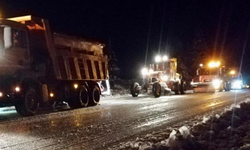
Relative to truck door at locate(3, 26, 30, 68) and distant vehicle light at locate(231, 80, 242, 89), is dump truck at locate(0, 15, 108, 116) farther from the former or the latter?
distant vehicle light at locate(231, 80, 242, 89)

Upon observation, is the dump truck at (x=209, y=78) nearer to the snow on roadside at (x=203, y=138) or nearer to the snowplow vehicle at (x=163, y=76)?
the snowplow vehicle at (x=163, y=76)

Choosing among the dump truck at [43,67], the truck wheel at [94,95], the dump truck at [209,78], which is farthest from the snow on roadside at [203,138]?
the dump truck at [209,78]

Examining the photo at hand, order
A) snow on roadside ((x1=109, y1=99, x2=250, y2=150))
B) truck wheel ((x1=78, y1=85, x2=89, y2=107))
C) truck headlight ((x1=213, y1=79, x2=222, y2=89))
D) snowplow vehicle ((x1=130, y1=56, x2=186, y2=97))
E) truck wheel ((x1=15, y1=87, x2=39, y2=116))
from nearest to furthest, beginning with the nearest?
snow on roadside ((x1=109, y1=99, x2=250, y2=150)), truck wheel ((x1=15, y1=87, x2=39, y2=116)), truck wheel ((x1=78, y1=85, x2=89, y2=107)), snowplow vehicle ((x1=130, y1=56, x2=186, y2=97)), truck headlight ((x1=213, y1=79, x2=222, y2=89))

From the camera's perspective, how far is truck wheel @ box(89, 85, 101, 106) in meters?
17.9

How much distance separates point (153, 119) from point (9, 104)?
5.23 m

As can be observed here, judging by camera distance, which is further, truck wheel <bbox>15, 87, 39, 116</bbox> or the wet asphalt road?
truck wheel <bbox>15, 87, 39, 116</bbox>

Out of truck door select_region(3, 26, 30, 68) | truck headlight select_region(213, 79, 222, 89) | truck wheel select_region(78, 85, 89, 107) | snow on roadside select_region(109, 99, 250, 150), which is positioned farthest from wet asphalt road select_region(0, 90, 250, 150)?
truck headlight select_region(213, 79, 222, 89)

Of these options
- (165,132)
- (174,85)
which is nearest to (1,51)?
(165,132)

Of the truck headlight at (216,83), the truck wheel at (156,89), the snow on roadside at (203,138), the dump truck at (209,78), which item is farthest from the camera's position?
the truck headlight at (216,83)

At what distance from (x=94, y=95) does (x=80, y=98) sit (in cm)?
150

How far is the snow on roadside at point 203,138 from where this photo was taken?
A: 6.63 meters

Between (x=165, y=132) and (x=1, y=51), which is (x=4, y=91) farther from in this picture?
(x=165, y=132)

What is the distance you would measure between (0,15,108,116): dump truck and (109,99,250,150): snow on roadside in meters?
6.37

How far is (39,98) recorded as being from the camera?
46.7 ft
